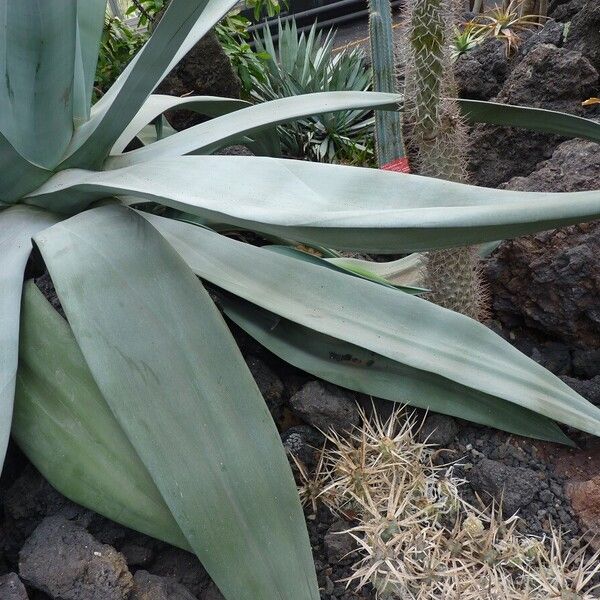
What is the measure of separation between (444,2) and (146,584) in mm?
934

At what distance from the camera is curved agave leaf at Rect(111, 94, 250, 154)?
132 centimetres

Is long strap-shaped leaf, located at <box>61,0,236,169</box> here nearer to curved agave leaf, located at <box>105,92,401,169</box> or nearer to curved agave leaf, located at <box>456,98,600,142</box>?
curved agave leaf, located at <box>105,92,401,169</box>

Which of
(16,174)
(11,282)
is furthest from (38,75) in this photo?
(11,282)

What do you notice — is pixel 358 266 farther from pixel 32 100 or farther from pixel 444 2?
pixel 32 100

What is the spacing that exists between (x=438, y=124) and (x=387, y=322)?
1.13 feet

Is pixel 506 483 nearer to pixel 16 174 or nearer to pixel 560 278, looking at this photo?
pixel 560 278

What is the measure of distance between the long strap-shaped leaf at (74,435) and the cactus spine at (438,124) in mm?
624

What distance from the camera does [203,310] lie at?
3.06 feet

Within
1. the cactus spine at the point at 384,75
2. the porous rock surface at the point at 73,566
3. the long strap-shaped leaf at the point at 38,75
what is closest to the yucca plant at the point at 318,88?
the cactus spine at the point at 384,75

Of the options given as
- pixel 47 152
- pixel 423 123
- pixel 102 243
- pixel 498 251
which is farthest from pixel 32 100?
pixel 498 251

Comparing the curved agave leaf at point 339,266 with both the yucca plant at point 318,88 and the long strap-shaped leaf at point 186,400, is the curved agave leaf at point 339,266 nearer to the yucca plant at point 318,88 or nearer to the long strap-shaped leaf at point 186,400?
the long strap-shaped leaf at point 186,400

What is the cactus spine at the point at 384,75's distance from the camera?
5.23ft

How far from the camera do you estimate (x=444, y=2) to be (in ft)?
3.39

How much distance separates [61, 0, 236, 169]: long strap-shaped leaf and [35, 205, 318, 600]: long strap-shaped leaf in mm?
165
